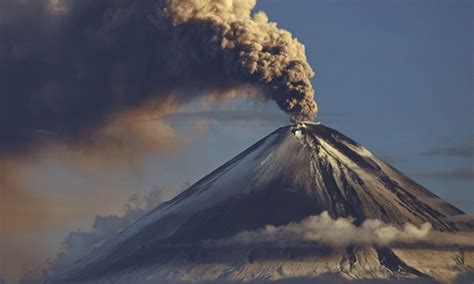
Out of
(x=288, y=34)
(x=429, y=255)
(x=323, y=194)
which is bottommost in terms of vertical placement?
(x=429, y=255)

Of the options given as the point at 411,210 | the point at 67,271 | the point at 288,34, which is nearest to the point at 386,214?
the point at 411,210

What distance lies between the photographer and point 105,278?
245 ft

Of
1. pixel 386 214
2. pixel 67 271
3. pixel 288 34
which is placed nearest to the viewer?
pixel 288 34

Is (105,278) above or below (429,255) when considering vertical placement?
above

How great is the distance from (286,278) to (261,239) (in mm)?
3238

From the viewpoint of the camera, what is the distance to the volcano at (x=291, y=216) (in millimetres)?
71500

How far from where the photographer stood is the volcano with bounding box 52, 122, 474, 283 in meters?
71.5

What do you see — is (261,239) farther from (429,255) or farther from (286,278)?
(429,255)

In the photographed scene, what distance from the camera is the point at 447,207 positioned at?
256ft

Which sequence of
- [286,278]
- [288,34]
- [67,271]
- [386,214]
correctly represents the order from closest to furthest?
[288,34] → [286,278] → [386,214] → [67,271]

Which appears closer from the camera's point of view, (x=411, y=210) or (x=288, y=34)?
(x=288, y=34)

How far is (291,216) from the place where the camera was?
72.9 meters

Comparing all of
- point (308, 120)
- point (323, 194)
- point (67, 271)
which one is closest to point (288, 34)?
point (308, 120)

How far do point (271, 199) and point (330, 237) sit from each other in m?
4.16
